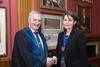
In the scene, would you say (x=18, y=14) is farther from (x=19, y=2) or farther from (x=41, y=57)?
(x=41, y=57)

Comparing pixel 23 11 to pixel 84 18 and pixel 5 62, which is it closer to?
pixel 5 62

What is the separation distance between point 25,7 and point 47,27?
74 centimetres

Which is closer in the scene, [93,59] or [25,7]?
[25,7]

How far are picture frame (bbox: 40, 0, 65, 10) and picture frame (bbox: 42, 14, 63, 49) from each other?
161mm

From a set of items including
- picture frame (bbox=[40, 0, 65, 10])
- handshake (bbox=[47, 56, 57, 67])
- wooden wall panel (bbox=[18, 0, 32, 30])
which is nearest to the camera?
handshake (bbox=[47, 56, 57, 67])

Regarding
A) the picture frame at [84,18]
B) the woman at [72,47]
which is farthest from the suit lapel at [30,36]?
the picture frame at [84,18]

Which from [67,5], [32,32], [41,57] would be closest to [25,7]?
[32,32]

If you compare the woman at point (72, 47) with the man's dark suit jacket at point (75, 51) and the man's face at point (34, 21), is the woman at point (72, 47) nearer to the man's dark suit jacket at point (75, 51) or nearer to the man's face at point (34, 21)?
the man's dark suit jacket at point (75, 51)

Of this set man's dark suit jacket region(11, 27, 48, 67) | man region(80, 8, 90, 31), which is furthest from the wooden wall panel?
man region(80, 8, 90, 31)

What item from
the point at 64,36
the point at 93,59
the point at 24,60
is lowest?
the point at 93,59

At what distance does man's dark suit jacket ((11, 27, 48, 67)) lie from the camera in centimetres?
291

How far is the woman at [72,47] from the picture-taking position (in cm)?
325

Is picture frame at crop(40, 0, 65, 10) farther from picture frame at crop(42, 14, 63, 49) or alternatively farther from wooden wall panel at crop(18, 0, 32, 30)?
wooden wall panel at crop(18, 0, 32, 30)

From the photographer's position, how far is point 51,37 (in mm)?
4348
